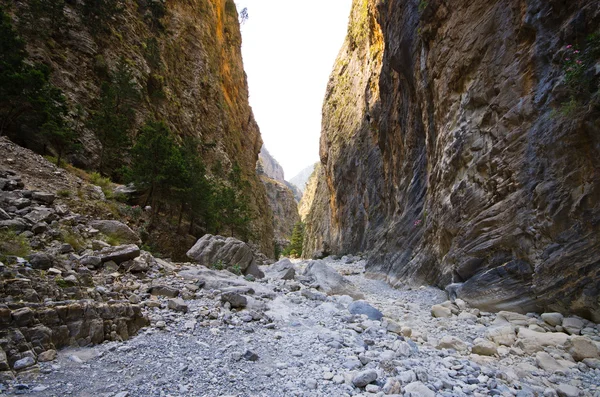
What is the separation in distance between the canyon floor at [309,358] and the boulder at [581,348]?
0.05m

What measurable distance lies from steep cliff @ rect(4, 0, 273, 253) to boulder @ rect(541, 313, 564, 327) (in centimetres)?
2018

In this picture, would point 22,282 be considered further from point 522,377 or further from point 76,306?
point 522,377

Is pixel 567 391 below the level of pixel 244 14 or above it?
below

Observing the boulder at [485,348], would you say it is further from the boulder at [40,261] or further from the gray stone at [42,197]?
the gray stone at [42,197]

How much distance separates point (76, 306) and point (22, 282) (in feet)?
2.47

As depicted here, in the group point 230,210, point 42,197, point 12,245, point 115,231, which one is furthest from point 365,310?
point 230,210

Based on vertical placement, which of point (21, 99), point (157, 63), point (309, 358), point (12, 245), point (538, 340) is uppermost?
point (157, 63)

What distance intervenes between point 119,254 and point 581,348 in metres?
9.61

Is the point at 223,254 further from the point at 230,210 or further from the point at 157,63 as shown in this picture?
the point at 157,63

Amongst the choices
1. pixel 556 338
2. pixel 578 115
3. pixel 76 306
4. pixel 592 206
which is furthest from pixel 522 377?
pixel 76 306

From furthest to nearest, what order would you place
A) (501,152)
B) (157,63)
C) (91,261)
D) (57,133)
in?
(157,63)
(57,133)
(501,152)
(91,261)

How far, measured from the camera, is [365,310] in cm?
→ 736

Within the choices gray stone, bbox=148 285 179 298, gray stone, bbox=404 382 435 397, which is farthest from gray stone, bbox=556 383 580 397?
gray stone, bbox=148 285 179 298

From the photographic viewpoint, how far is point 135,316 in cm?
471
